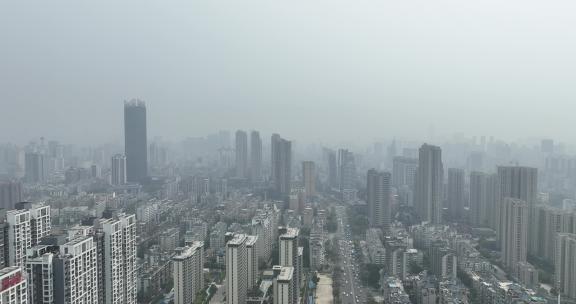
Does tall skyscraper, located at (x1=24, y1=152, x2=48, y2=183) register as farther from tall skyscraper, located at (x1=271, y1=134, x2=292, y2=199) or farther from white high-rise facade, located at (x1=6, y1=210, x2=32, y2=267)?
tall skyscraper, located at (x1=271, y1=134, x2=292, y2=199)

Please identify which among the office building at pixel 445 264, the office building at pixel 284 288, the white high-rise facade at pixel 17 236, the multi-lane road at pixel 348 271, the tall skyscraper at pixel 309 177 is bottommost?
the multi-lane road at pixel 348 271

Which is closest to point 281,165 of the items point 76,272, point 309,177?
point 309,177

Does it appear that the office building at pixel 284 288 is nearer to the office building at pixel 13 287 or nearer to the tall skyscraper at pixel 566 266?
the office building at pixel 13 287

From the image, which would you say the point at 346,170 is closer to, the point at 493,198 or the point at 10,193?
the point at 493,198

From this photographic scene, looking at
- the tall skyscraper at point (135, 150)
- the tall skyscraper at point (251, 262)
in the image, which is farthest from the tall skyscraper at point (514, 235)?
the tall skyscraper at point (135, 150)

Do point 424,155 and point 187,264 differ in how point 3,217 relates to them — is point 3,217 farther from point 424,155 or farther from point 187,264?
point 424,155

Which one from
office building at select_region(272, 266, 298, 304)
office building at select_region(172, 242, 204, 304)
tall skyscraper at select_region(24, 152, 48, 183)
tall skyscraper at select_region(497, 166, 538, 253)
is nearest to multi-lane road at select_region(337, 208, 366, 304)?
office building at select_region(272, 266, 298, 304)
